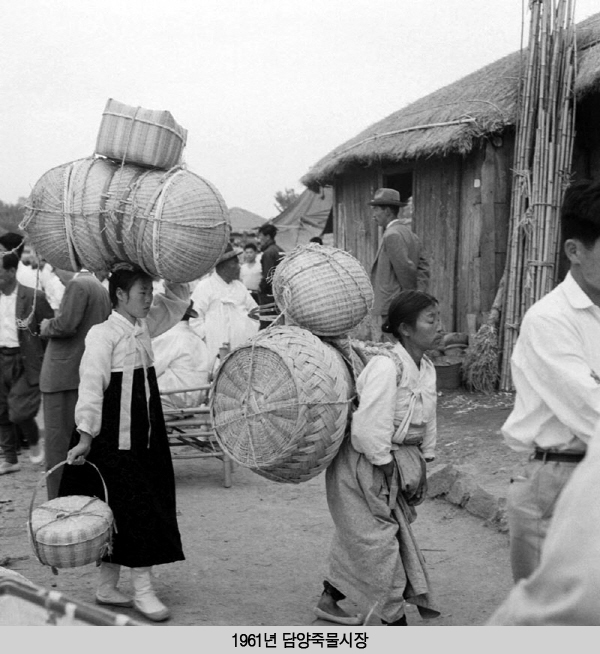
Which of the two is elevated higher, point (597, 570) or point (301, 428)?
point (597, 570)

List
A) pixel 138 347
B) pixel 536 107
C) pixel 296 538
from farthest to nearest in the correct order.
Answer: pixel 536 107 → pixel 296 538 → pixel 138 347

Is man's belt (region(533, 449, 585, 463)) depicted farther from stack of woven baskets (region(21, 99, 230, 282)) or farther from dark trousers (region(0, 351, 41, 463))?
dark trousers (region(0, 351, 41, 463))

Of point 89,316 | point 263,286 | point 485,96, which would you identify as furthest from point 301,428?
point 263,286

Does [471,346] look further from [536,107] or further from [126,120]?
[126,120]

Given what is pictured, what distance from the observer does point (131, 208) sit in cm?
351

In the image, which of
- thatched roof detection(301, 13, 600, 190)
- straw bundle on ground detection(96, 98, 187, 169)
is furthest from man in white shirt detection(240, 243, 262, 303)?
straw bundle on ground detection(96, 98, 187, 169)

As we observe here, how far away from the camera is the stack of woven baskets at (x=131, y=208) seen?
138 inches

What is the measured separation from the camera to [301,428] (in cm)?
319

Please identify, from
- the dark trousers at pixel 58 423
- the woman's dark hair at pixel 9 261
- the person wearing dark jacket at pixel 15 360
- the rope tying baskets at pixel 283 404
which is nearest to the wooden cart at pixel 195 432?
the dark trousers at pixel 58 423

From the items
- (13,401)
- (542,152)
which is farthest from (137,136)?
(542,152)

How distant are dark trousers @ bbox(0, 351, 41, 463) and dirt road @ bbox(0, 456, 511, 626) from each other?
Answer: 0.71 metres

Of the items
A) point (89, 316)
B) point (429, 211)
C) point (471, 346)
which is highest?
point (429, 211)

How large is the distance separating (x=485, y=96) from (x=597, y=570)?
8475 mm

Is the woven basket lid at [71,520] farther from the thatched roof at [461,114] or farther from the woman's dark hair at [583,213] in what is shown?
the thatched roof at [461,114]
